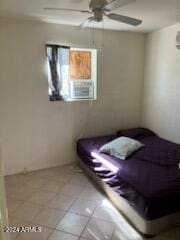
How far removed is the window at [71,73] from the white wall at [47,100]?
12cm

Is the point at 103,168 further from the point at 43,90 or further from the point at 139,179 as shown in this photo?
the point at 43,90

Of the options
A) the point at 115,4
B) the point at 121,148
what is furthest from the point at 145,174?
the point at 115,4

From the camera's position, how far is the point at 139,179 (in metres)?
2.20

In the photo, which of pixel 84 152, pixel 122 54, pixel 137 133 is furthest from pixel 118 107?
pixel 84 152

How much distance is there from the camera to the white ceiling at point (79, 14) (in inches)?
92.4

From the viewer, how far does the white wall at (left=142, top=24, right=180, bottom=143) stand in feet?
11.1

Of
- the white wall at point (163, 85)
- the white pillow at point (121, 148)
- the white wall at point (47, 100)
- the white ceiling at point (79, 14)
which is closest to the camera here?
the white ceiling at point (79, 14)

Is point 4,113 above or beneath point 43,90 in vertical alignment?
beneath

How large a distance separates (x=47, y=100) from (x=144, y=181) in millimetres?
1968

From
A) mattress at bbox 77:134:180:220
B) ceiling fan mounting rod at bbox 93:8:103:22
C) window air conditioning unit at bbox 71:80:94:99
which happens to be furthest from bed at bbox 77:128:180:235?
ceiling fan mounting rod at bbox 93:8:103:22

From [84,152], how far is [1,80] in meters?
1.60

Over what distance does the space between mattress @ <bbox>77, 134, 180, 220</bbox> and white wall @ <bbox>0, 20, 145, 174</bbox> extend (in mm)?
473

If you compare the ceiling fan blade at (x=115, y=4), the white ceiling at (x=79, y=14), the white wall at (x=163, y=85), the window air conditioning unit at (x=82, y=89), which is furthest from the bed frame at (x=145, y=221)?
the white ceiling at (x=79, y=14)

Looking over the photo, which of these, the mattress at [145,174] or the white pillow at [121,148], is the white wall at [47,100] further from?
the white pillow at [121,148]
